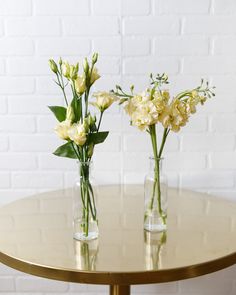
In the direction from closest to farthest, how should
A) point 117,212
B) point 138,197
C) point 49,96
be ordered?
point 117,212 → point 138,197 → point 49,96

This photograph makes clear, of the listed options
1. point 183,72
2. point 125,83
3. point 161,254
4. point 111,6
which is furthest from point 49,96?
point 161,254

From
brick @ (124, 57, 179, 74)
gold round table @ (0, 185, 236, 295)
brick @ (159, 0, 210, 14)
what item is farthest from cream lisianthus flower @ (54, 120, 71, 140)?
brick @ (159, 0, 210, 14)

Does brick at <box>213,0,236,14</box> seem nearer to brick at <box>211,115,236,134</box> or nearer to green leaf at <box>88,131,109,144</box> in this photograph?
brick at <box>211,115,236,134</box>

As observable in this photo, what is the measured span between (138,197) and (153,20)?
601 mm

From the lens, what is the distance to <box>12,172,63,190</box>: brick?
5.53 feet

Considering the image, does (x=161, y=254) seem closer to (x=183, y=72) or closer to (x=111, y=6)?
(x=183, y=72)

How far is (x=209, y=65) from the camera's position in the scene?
1.59 m

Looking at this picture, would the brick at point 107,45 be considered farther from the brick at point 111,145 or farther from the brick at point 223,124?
the brick at point 223,124

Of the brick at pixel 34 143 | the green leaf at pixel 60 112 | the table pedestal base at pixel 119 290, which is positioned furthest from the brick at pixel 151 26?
the table pedestal base at pixel 119 290

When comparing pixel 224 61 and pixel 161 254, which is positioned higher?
pixel 224 61

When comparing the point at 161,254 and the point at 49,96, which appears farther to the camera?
the point at 49,96

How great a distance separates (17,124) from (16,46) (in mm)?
274

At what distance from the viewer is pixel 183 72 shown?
1.59 meters

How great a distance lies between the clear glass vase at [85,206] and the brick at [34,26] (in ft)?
2.17
